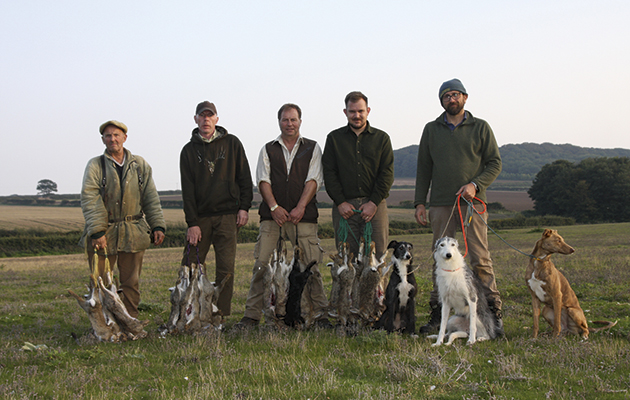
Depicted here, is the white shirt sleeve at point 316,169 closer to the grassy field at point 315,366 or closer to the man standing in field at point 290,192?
the man standing in field at point 290,192

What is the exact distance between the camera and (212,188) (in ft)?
22.0

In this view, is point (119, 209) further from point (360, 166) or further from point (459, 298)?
point (459, 298)

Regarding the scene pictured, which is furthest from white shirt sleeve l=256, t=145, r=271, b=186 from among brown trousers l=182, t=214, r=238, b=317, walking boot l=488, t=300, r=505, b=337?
walking boot l=488, t=300, r=505, b=337

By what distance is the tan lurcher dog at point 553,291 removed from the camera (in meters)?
5.41

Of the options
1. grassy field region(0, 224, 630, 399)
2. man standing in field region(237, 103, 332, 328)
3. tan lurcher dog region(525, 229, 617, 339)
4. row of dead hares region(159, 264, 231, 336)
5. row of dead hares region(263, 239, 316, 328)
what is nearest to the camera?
grassy field region(0, 224, 630, 399)

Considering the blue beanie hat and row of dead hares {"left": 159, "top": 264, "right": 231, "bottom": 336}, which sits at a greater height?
the blue beanie hat

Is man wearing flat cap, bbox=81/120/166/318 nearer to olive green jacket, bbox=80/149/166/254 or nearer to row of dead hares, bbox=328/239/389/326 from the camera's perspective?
olive green jacket, bbox=80/149/166/254

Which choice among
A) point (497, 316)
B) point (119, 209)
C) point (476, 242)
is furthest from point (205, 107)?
point (497, 316)

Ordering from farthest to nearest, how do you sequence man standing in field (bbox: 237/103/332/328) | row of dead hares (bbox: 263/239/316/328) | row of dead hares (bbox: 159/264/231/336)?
man standing in field (bbox: 237/103/332/328) → row of dead hares (bbox: 263/239/316/328) → row of dead hares (bbox: 159/264/231/336)

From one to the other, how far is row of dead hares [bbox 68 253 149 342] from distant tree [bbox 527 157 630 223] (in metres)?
67.4

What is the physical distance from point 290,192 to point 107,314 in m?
2.91

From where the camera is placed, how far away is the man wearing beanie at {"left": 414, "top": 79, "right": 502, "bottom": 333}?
6.10m

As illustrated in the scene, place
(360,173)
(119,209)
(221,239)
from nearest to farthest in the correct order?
(360,173), (119,209), (221,239)

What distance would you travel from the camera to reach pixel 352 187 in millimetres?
6457
